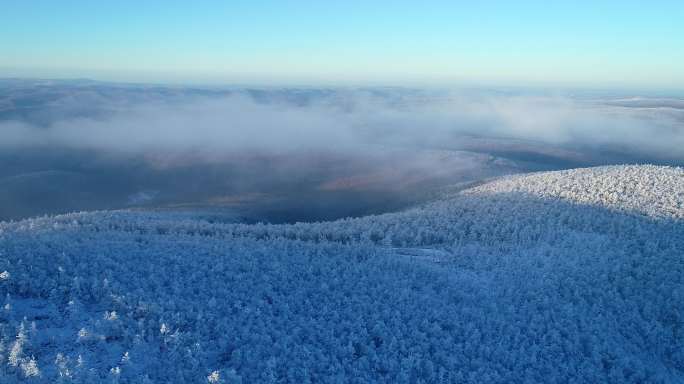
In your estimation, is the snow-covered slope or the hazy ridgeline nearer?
the snow-covered slope

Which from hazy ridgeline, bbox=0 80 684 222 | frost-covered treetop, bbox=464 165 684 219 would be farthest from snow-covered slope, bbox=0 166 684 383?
hazy ridgeline, bbox=0 80 684 222

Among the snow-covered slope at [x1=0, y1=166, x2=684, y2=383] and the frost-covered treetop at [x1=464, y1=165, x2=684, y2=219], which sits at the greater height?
the frost-covered treetop at [x1=464, y1=165, x2=684, y2=219]

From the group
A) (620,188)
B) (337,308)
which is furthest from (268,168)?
(337,308)

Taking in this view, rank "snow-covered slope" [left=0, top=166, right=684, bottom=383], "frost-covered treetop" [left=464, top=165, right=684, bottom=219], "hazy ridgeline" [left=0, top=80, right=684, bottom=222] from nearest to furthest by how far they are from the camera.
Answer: "snow-covered slope" [left=0, top=166, right=684, bottom=383], "frost-covered treetop" [left=464, top=165, right=684, bottom=219], "hazy ridgeline" [left=0, top=80, right=684, bottom=222]

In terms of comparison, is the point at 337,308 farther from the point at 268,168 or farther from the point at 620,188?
the point at 268,168

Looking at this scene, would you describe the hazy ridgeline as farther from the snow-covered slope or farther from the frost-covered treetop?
the snow-covered slope

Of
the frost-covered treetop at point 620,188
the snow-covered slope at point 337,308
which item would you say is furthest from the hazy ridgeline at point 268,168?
the snow-covered slope at point 337,308

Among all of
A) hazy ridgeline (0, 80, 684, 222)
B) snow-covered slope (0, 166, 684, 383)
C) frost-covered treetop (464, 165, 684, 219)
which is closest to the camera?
snow-covered slope (0, 166, 684, 383)

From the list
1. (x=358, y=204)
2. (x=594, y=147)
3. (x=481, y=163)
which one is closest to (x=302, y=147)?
(x=481, y=163)
